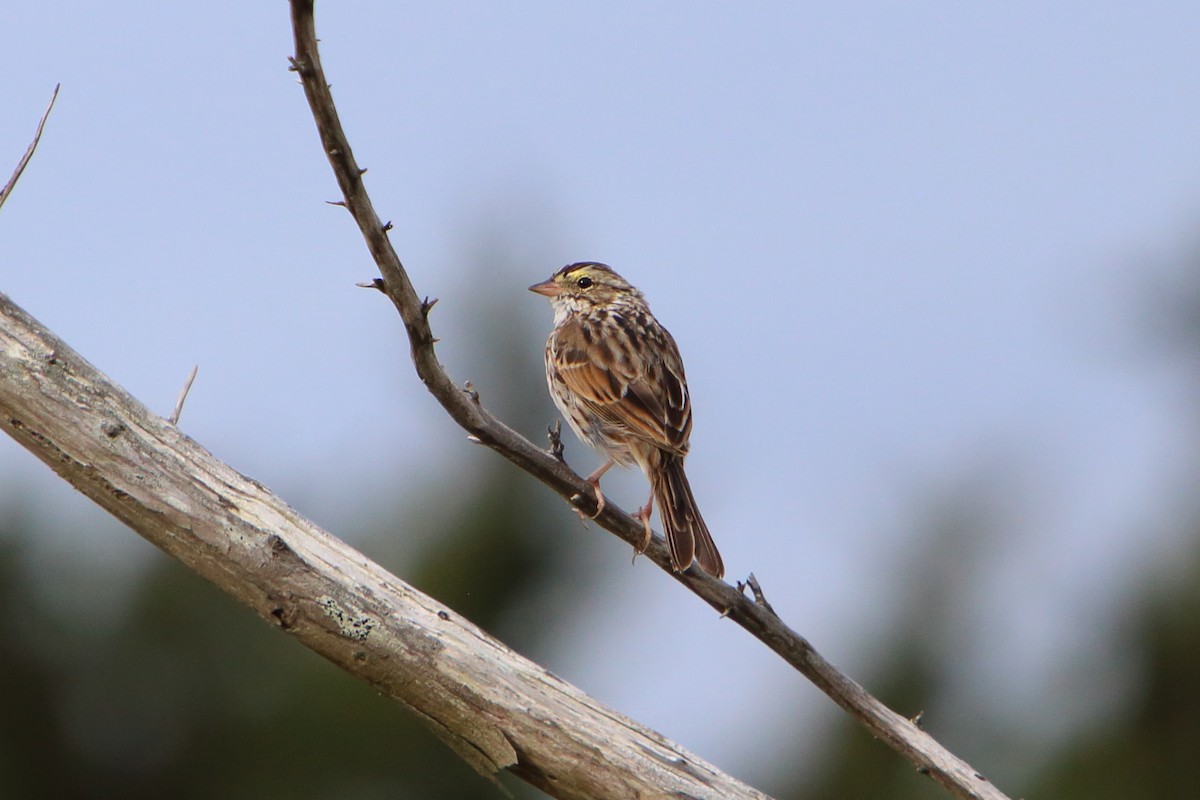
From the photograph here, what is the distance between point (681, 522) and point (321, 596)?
76.9 inches

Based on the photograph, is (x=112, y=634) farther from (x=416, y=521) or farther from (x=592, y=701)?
(x=592, y=701)

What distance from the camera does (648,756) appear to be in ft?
15.0

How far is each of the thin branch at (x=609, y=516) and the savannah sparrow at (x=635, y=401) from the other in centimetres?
33

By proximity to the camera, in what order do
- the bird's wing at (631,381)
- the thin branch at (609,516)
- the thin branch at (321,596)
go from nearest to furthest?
the thin branch at (609,516) → the thin branch at (321,596) → the bird's wing at (631,381)

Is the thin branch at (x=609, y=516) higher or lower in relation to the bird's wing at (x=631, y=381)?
lower

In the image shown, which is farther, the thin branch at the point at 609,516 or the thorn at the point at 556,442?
the thorn at the point at 556,442


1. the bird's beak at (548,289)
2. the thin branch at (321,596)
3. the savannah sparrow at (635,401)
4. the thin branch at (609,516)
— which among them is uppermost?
the bird's beak at (548,289)

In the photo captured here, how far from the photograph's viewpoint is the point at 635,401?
6.84 meters


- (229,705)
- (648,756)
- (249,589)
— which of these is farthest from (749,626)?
(229,705)

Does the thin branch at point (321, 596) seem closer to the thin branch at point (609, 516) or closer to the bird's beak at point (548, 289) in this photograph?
the thin branch at point (609, 516)

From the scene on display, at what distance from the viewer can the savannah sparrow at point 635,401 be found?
241 inches

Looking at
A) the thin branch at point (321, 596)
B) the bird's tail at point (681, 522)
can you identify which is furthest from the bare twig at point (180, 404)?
the bird's tail at point (681, 522)

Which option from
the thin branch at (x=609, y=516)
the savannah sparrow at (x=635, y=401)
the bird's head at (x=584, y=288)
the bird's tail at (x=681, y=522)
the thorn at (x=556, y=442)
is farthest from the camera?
the bird's head at (x=584, y=288)

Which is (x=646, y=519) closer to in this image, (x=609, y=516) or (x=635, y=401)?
(x=609, y=516)
